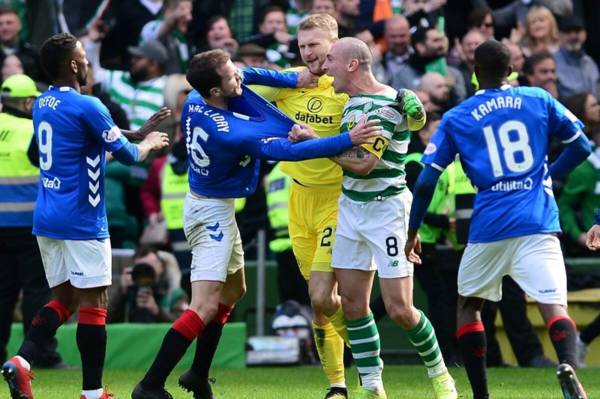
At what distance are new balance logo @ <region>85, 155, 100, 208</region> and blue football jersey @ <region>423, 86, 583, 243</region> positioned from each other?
88.5 inches

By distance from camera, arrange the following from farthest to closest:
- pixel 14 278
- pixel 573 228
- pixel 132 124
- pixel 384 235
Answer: pixel 132 124 < pixel 573 228 < pixel 14 278 < pixel 384 235

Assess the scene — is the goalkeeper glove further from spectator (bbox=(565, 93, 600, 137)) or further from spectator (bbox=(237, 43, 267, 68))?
spectator (bbox=(237, 43, 267, 68))

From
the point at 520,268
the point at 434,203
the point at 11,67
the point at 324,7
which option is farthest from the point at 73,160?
→ the point at 324,7

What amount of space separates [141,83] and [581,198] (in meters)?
5.23

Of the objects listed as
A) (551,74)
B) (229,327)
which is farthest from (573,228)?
(229,327)

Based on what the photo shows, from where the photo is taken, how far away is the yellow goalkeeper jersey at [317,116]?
35.4ft

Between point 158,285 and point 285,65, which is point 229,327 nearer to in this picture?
point 158,285

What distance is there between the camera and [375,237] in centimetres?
1005

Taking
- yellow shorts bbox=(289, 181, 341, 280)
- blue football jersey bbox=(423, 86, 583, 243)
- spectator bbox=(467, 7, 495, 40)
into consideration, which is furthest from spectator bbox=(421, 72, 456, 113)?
blue football jersey bbox=(423, 86, 583, 243)

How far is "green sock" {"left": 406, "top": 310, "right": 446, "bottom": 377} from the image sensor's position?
405 inches

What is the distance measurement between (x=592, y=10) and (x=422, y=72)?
2.98m

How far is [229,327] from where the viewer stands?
14820 mm

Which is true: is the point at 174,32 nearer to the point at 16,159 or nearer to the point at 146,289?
the point at 146,289

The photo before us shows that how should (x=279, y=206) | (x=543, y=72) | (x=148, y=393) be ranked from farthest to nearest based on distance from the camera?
1. (x=543, y=72)
2. (x=279, y=206)
3. (x=148, y=393)
